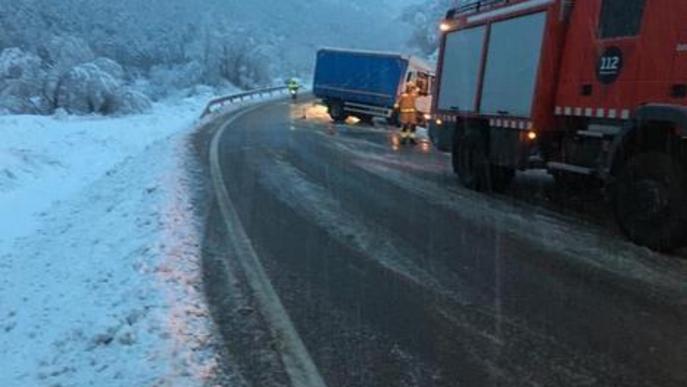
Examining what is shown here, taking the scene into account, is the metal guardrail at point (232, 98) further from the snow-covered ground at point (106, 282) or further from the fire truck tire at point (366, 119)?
the snow-covered ground at point (106, 282)

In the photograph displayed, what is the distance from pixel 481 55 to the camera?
13.1 m

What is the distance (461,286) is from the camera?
6.81 m

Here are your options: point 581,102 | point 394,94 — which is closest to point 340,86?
point 394,94

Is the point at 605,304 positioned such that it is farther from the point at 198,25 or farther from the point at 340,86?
the point at 198,25

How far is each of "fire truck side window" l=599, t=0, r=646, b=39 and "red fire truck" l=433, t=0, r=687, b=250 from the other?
1 centimetres

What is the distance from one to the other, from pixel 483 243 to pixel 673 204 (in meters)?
1.90

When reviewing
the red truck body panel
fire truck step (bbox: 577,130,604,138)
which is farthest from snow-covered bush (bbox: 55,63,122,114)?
fire truck step (bbox: 577,130,604,138)

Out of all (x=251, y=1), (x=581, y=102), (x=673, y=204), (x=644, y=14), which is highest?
(x=251, y=1)

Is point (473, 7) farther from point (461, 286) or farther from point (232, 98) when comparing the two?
point (232, 98)

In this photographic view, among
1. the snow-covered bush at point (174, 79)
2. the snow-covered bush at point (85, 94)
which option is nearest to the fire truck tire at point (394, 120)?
the snow-covered bush at point (85, 94)

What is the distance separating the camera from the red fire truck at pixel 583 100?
8414 millimetres

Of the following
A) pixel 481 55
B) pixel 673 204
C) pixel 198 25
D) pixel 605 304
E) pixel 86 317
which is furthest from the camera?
pixel 198 25

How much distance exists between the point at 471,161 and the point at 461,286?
6.70 meters

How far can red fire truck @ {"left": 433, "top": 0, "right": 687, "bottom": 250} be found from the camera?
27.6 feet
